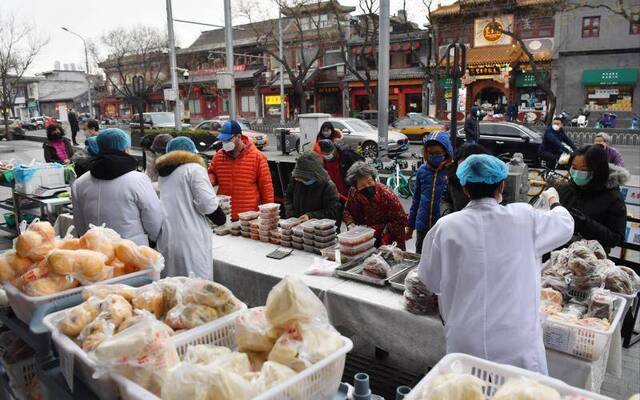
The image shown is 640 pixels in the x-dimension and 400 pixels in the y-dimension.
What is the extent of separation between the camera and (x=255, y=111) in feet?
146

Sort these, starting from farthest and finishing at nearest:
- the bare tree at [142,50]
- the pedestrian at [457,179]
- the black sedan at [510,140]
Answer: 1. the bare tree at [142,50]
2. the black sedan at [510,140]
3. the pedestrian at [457,179]

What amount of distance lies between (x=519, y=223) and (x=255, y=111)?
142 ft

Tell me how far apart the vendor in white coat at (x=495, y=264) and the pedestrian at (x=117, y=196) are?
2322 mm

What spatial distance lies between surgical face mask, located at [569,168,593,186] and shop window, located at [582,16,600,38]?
28681 mm

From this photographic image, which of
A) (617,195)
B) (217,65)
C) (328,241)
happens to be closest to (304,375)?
(328,241)

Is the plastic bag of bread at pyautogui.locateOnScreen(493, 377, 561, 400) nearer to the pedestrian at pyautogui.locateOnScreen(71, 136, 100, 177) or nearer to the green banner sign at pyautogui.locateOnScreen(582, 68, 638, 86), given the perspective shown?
the pedestrian at pyautogui.locateOnScreen(71, 136, 100, 177)

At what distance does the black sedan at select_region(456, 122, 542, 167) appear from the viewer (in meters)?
16.2

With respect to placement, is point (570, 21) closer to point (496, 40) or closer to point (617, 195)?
point (496, 40)

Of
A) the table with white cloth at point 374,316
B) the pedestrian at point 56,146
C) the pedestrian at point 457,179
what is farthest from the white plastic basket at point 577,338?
the pedestrian at point 56,146

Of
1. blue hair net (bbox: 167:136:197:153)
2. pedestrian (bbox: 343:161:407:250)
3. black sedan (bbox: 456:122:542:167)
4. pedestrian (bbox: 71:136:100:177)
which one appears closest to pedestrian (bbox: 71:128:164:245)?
pedestrian (bbox: 71:136:100:177)

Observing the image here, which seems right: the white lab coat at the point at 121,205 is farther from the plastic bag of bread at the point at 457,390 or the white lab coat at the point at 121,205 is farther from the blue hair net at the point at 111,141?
the plastic bag of bread at the point at 457,390

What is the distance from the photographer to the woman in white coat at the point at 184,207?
388 centimetres

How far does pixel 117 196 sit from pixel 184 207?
0.51 m

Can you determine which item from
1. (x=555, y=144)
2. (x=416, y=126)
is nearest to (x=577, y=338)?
(x=555, y=144)
